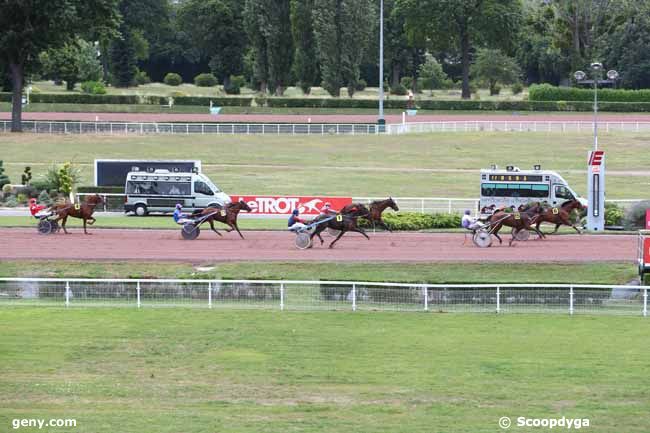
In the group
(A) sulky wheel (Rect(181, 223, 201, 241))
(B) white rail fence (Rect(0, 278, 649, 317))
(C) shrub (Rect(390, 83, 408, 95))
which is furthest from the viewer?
(C) shrub (Rect(390, 83, 408, 95))

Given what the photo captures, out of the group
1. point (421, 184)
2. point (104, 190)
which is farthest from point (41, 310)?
point (421, 184)

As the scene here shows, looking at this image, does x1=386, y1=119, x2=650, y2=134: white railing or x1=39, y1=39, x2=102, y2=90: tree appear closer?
x1=386, y1=119, x2=650, y2=134: white railing

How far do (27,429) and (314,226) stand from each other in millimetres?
15417

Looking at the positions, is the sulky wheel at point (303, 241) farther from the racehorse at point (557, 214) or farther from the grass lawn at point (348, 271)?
the racehorse at point (557, 214)

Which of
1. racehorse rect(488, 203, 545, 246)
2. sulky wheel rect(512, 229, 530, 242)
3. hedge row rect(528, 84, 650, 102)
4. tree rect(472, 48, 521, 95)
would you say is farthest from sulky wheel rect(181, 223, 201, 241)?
tree rect(472, 48, 521, 95)

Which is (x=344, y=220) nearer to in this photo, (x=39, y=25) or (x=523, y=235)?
(x=523, y=235)

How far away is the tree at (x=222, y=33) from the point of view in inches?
3767

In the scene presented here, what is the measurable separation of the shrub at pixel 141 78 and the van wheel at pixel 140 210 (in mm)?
60510

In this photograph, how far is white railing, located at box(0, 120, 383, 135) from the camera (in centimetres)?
6444

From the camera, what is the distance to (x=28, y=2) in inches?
2327

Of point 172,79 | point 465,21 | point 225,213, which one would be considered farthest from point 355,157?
point 172,79

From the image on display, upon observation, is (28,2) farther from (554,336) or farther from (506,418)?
(506,418)

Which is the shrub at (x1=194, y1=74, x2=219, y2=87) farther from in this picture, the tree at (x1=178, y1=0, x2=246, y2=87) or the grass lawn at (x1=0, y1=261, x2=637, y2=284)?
the grass lawn at (x1=0, y1=261, x2=637, y2=284)

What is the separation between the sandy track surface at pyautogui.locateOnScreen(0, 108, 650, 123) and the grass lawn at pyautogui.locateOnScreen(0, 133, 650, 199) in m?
7.80
